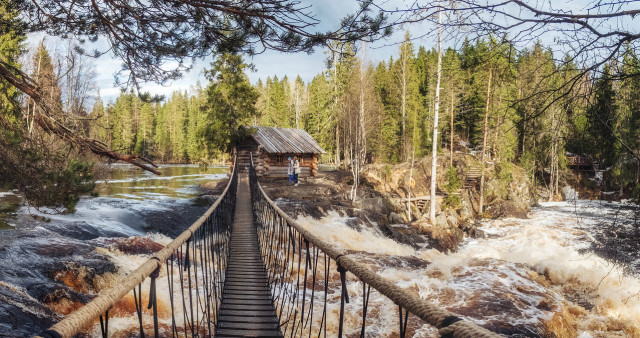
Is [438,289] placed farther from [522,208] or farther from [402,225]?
[522,208]

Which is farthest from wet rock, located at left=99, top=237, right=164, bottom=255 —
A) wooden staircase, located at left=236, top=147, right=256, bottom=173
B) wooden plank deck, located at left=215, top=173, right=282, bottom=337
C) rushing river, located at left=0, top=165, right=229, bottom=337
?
wooden staircase, located at left=236, top=147, right=256, bottom=173

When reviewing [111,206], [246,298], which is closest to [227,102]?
[111,206]

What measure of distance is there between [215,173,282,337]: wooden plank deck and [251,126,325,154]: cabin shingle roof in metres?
16.8

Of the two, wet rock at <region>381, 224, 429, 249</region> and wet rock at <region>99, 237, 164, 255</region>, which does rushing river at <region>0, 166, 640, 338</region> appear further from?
wet rock at <region>381, 224, 429, 249</region>

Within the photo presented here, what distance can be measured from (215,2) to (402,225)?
14495mm

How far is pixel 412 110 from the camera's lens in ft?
123

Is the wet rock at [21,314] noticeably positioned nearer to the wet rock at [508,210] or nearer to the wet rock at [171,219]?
the wet rock at [171,219]

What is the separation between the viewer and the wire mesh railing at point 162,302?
135 cm

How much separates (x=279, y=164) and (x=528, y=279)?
1831 cm

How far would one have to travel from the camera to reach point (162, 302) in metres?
5.78

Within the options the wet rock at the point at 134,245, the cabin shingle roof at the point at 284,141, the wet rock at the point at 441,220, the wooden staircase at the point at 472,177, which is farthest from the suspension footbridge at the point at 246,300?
the wooden staircase at the point at 472,177

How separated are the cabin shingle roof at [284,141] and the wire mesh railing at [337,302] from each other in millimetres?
13782

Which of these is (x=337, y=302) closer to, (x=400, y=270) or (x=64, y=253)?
(x=400, y=270)

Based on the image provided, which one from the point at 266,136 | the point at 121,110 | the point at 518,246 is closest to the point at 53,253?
the point at 518,246
